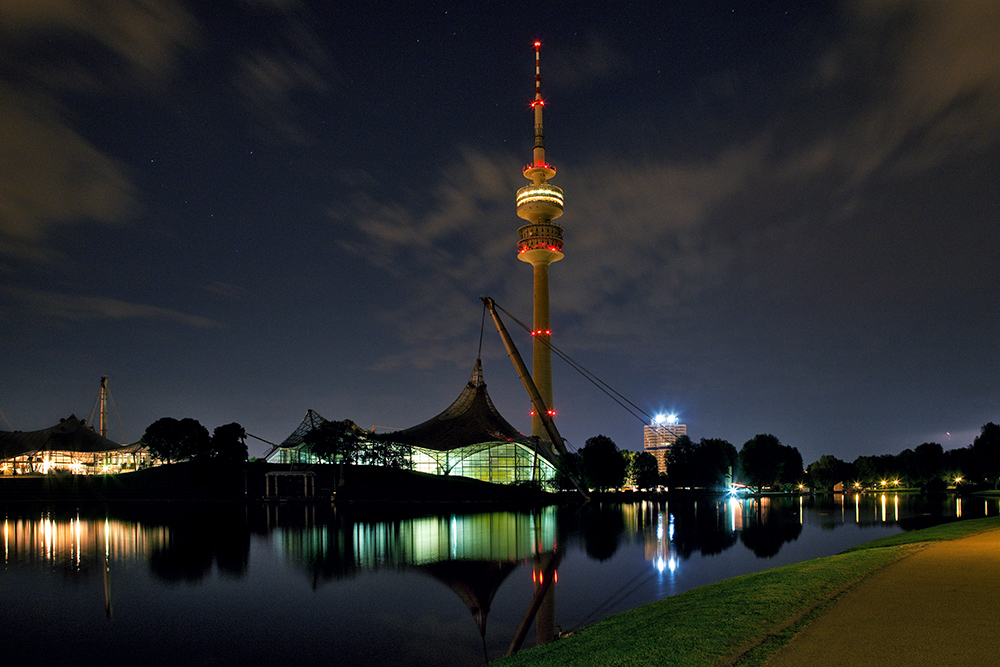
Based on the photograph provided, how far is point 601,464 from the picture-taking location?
82125 millimetres

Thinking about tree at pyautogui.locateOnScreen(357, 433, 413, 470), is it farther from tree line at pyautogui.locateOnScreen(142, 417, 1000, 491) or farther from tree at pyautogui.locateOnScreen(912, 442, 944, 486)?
tree at pyautogui.locateOnScreen(912, 442, 944, 486)

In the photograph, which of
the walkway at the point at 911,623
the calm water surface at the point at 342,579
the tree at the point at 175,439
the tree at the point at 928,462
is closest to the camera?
the walkway at the point at 911,623

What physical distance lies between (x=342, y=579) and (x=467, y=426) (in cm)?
7432

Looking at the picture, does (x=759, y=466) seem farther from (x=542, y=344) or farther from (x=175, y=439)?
(x=175, y=439)

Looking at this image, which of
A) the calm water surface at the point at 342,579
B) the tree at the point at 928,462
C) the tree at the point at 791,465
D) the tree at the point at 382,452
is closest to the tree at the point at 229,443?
the tree at the point at 382,452

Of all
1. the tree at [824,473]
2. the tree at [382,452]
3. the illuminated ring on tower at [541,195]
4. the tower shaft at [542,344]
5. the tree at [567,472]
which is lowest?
the tree at [824,473]

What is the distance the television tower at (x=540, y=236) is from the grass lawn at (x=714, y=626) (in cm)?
10298

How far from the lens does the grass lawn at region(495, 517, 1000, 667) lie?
33.1 ft

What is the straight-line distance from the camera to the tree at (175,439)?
87.0 metres

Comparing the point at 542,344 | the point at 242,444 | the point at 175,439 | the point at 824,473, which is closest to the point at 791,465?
the point at 824,473

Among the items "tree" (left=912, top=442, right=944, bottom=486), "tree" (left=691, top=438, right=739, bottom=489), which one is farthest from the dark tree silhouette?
"tree" (left=912, top=442, right=944, bottom=486)

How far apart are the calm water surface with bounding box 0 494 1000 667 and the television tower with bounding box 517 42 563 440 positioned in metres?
74.0

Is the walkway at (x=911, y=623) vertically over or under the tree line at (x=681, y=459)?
over

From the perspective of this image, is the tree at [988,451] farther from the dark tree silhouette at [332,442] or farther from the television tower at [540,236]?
the dark tree silhouette at [332,442]
